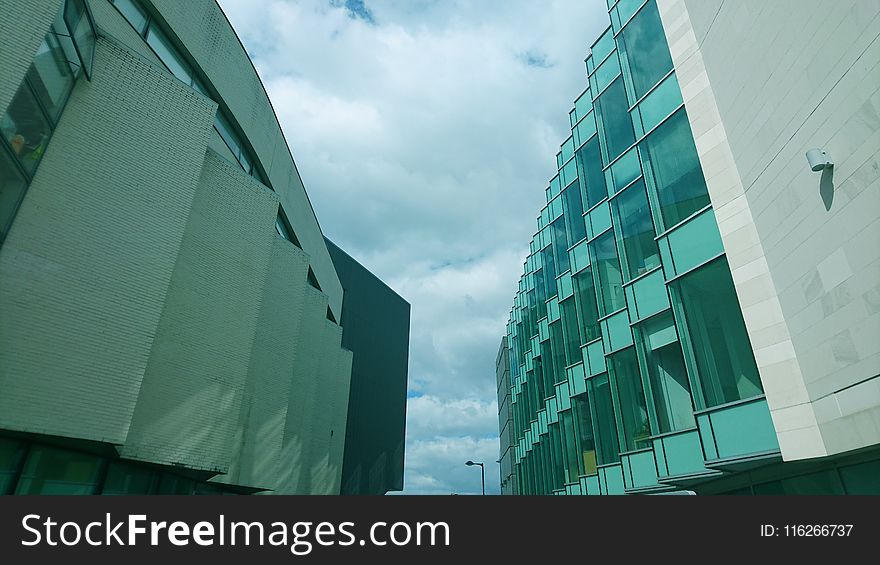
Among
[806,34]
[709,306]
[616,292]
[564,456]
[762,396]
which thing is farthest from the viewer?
[564,456]

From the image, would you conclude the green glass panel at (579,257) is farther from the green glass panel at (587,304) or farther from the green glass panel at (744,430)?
the green glass panel at (744,430)

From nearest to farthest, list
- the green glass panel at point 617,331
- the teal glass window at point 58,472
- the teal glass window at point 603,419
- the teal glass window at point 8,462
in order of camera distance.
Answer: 1. the teal glass window at point 8,462
2. the teal glass window at point 58,472
3. the green glass panel at point 617,331
4. the teal glass window at point 603,419

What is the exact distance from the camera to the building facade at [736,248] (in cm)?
896

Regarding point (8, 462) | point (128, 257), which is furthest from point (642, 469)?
point (8, 462)

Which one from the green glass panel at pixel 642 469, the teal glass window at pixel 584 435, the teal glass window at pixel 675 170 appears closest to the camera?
the teal glass window at pixel 675 170

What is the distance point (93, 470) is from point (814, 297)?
53.2 ft

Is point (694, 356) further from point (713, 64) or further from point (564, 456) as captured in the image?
point (564, 456)

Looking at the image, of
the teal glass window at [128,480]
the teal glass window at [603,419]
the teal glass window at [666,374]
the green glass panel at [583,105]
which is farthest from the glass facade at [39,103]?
the green glass panel at [583,105]

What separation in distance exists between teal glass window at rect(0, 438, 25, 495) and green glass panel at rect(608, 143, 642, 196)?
17.2m

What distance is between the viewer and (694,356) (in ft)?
41.8

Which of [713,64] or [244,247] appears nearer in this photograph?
[713,64]

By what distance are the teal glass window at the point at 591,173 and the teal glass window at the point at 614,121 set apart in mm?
1624

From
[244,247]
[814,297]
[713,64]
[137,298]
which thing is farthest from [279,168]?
[814,297]

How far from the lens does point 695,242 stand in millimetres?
13180
